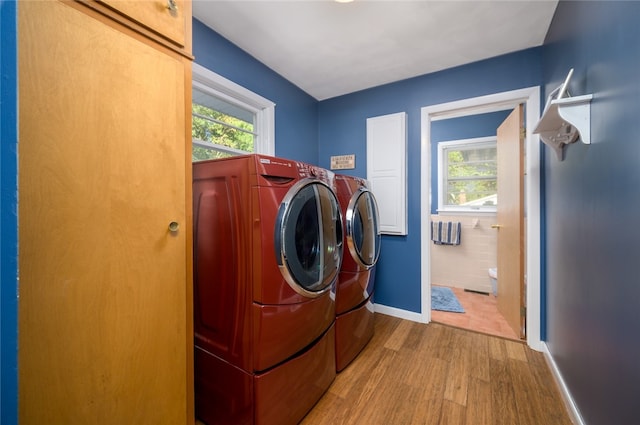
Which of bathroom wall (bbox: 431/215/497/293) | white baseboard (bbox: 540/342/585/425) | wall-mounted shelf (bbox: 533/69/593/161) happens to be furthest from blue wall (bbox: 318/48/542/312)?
bathroom wall (bbox: 431/215/497/293)

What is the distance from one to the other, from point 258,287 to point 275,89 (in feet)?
6.51

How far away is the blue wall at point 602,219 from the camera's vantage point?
2.78 ft

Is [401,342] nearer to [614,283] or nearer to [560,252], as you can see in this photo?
[560,252]

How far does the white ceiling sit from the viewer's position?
5.17 ft

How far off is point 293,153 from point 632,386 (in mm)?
2534

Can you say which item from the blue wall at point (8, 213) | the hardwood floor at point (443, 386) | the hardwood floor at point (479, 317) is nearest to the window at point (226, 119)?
the blue wall at point (8, 213)

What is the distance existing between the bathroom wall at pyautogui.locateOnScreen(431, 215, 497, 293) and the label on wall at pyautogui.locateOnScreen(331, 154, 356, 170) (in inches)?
67.8

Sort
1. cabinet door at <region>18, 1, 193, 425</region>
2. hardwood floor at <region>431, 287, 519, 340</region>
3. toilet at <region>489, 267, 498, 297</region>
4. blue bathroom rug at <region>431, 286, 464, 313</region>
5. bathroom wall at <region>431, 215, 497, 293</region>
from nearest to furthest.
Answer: cabinet door at <region>18, 1, 193, 425</region>, hardwood floor at <region>431, 287, 519, 340</region>, blue bathroom rug at <region>431, 286, 464, 313</region>, toilet at <region>489, 267, 498, 297</region>, bathroom wall at <region>431, 215, 497, 293</region>

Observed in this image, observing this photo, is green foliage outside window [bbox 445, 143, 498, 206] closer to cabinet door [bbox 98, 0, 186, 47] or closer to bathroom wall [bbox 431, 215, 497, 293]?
bathroom wall [bbox 431, 215, 497, 293]

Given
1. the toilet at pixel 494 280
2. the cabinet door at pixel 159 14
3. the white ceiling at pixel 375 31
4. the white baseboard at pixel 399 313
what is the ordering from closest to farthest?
the cabinet door at pixel 159 14, the white ceiling at pixel 375 31, the white baseboard at pixel 399 313, the toilet at pixel 494 280

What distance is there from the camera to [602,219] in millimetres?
1056

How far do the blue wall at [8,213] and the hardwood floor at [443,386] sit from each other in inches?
49.9

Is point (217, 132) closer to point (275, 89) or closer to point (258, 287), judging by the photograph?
point (275, 89)

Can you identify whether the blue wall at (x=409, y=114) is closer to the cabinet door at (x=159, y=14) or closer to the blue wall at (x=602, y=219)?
the blue wall at (x=602, y=219)
